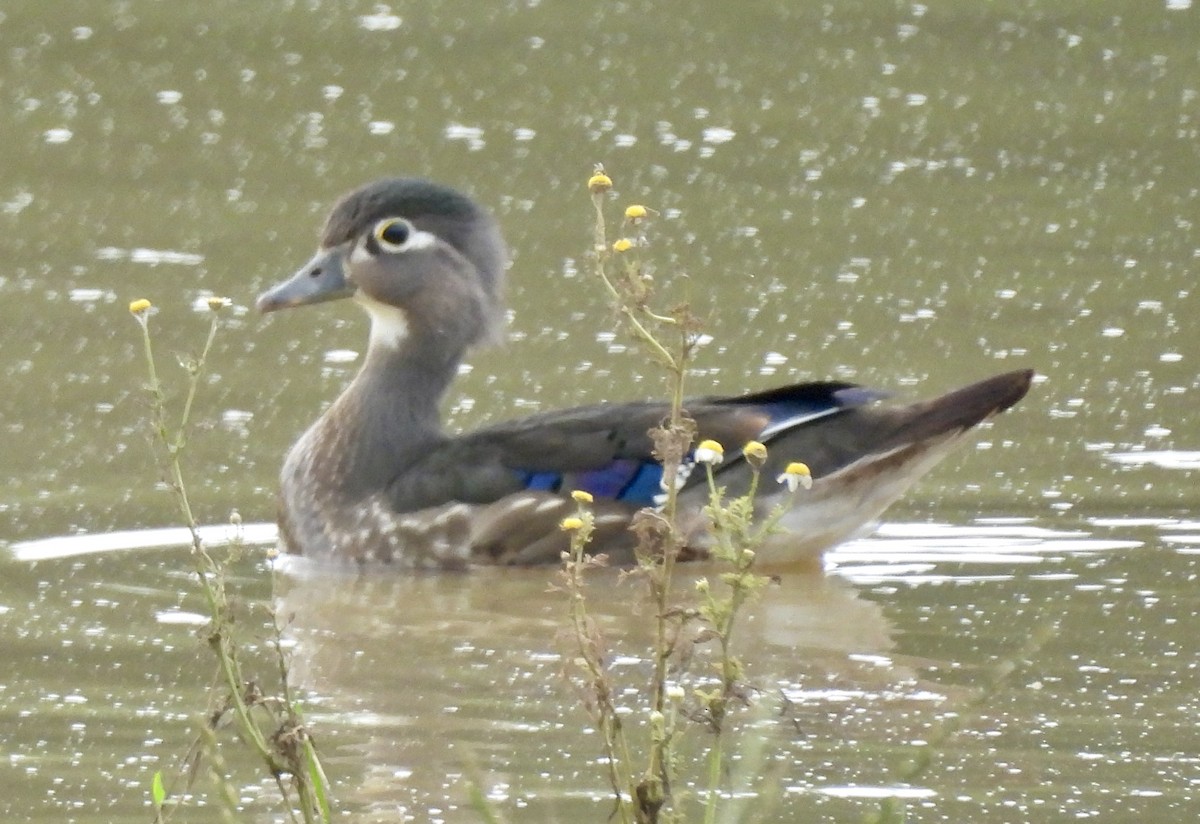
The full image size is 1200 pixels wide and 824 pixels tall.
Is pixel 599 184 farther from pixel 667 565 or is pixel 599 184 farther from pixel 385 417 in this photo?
pixel 385 417

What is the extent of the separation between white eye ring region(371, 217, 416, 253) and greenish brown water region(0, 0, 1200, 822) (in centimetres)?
81

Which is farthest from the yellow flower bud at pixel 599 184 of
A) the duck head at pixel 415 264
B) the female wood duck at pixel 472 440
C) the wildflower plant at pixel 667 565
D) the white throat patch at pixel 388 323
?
the white throat patch at pixel 388 323

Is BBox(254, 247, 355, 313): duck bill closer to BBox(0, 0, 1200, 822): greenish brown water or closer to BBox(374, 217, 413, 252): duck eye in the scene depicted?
BBox(374, 217, 413, 252): duck eye

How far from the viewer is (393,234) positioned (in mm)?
8391

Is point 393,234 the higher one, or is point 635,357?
point 393,234

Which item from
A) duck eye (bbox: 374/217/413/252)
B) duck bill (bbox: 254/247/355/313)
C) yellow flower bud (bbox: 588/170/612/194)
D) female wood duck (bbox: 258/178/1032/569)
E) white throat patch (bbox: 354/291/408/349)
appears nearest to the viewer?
yellow flower bud (bbox: 588/170/612/194)

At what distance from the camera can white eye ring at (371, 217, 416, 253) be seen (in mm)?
8344

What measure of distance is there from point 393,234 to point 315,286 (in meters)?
0.31

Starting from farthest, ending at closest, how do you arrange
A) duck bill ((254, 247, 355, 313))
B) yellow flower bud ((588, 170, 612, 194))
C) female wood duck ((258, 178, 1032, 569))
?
duck bill ((254, 247, 355, 313)), female wood duck ((258, 178, 1032, 569)), yellow flower bud ((588, 170, 612, 194))

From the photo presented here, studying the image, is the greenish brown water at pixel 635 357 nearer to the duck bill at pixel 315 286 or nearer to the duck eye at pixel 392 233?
the duck bill at pixel 315 286

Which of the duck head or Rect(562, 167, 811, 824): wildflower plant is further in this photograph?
the duck head

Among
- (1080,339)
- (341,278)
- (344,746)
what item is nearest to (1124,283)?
(1080,339)

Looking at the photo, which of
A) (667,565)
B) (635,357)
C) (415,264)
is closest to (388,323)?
(415,264)

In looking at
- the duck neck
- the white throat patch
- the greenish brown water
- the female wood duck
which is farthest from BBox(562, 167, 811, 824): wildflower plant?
the white throat patch
